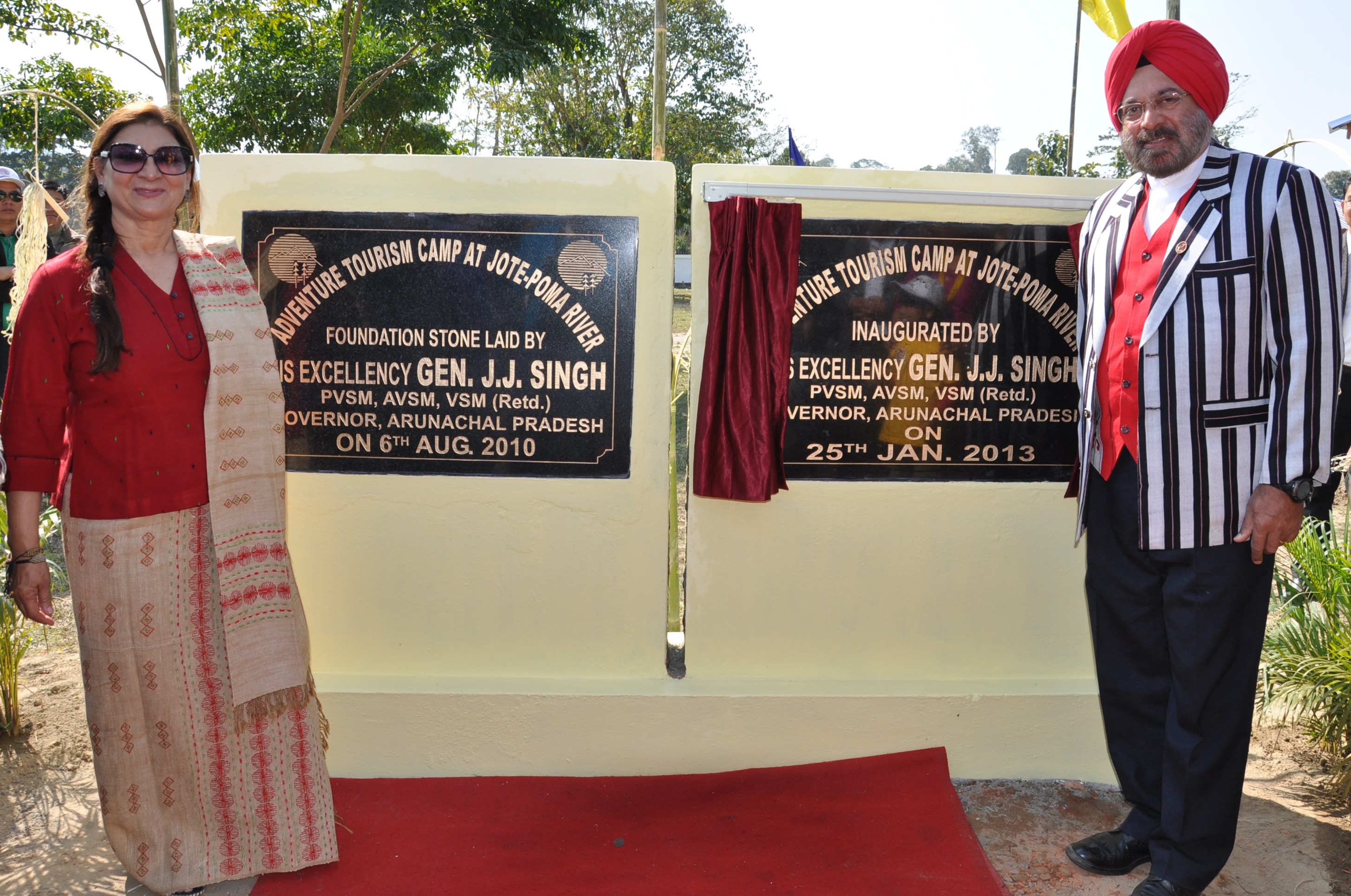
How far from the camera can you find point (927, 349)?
10.4 feet

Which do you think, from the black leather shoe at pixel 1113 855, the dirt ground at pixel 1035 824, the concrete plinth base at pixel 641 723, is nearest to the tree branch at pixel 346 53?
the dirt ground at pixel 1035 824

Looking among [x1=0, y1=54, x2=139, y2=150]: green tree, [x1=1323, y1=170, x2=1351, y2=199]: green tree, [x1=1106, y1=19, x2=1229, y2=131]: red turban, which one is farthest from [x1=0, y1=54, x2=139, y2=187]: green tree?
[x1=1323, y1=170, x2=1351, y2=199]: green tree

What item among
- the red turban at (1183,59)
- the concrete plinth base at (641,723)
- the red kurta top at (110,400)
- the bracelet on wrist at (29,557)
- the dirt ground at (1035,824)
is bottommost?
the dirt ground at (1035,824)

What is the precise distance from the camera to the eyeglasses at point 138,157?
2.30 m

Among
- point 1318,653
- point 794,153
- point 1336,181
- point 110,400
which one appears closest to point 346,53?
point 794,153

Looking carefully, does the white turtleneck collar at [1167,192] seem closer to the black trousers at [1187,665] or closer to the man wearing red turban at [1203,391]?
the man wearing red turban at [1203,391]

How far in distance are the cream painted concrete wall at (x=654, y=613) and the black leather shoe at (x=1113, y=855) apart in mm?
567

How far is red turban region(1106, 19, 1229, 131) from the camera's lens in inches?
93.1

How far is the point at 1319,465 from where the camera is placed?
2.26 metres

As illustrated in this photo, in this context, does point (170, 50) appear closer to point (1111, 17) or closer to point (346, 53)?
point (346, 53)

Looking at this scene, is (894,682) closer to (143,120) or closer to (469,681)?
(469,681)

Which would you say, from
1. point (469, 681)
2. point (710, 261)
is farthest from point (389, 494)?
point (710, 261)

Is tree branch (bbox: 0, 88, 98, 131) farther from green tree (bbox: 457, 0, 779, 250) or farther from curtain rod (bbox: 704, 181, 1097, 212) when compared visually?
green tree (bbox: 457, 0, 779, 250)

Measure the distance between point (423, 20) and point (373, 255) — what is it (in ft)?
26.6
